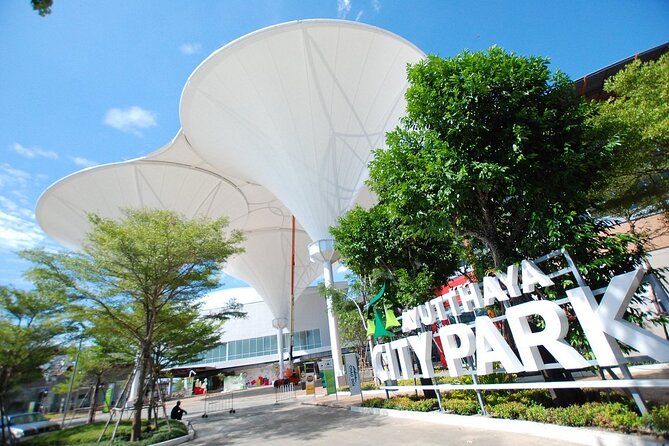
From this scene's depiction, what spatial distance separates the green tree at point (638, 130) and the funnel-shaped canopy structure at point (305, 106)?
11209mm

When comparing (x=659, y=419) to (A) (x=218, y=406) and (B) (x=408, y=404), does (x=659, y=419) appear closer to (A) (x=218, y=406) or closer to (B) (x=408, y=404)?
(B) (x=408, y=404)

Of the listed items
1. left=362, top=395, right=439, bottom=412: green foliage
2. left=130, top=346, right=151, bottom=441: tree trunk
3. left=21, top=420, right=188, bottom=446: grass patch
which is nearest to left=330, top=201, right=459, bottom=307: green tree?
left=362, top=395, right=439, bottom=412: green foliage

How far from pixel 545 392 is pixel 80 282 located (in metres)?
14.1

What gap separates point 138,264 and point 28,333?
3.26 metres

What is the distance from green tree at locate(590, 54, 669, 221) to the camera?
8062 mm

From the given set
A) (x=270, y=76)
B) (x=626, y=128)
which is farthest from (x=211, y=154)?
(x=626, y=128)

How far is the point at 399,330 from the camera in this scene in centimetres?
1210

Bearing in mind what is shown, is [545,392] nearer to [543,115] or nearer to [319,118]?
[543,115]

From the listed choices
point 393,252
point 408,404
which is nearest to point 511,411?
point 408,404

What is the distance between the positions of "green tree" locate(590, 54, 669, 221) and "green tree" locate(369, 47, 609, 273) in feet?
3.70

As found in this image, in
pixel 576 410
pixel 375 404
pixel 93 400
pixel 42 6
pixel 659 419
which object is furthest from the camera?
pixel 93 400

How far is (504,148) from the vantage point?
709 centimetres

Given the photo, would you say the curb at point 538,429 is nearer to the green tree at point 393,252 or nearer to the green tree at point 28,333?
the green tree at point 393,252

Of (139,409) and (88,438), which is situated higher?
(139,409)
